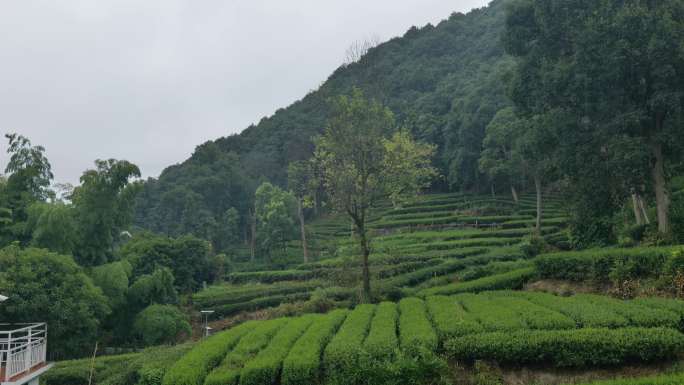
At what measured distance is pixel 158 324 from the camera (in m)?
23.1

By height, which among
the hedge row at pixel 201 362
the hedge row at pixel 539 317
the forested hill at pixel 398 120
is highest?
the forested hill at pixel 398 120

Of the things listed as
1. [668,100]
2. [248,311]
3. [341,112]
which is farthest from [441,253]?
[668,100]

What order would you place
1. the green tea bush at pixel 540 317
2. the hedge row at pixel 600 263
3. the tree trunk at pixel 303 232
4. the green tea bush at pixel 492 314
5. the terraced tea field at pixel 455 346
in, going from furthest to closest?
the tree trunk at pixel 303 232 → the hedge row at pixel 600 263 → the green tea bush at pixel 492 314 → the green tea bush at pixel 540 317 → the terraced tea field at pixel 455 346

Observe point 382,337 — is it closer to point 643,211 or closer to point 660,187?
point 660,187

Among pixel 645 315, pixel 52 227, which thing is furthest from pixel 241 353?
pixel 52 227

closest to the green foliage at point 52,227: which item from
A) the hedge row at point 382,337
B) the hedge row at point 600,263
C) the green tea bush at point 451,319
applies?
the hedge row at point 382,337

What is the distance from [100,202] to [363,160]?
1166 cm

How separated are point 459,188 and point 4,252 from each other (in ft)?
149

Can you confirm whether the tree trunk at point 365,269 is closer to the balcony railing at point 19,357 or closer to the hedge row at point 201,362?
the hedge row at point 201,362

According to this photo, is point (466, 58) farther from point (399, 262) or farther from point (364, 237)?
point (364, 237)

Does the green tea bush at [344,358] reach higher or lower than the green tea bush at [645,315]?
lower

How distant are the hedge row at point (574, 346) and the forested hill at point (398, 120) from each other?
32.0m

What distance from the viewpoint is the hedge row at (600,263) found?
14109mm

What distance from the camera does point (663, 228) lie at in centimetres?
1747
